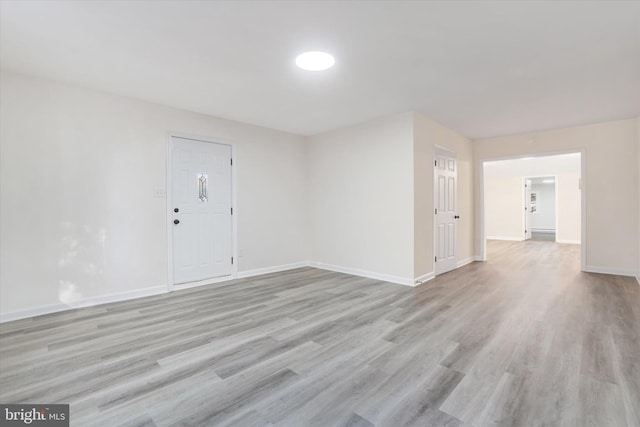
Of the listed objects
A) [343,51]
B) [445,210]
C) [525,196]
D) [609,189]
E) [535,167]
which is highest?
[343,51]

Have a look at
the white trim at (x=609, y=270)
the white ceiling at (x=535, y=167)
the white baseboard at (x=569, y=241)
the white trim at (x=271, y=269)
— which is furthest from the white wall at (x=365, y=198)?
the white baseboard at (x=569, y=241)

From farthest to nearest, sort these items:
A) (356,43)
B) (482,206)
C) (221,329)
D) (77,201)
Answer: (482,206)
(77,201)
(221,329)
(356,43)

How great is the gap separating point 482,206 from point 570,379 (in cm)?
466

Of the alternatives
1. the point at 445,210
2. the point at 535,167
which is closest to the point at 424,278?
the point at 445,210

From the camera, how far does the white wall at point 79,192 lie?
2.98 meters

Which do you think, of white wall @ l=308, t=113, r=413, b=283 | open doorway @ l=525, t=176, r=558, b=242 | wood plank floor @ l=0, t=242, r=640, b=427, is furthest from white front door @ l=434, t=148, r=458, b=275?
open doorway @ l=525, t=176, r=558, b=242

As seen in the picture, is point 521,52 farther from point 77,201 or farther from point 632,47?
point 77,201

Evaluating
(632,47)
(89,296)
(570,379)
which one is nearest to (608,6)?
(632,47)

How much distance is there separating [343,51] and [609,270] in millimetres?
5589

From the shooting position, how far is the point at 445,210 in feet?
16.5

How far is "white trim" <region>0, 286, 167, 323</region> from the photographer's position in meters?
2.97

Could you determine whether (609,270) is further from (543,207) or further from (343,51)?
(543,207)

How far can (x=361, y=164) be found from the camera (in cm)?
484

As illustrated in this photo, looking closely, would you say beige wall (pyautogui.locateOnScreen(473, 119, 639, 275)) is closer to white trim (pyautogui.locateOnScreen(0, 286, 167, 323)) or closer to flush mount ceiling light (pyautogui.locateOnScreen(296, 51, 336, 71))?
flush mount ceiling light (pyautogui.locateOnScreen(296, 51, 336, 71))
